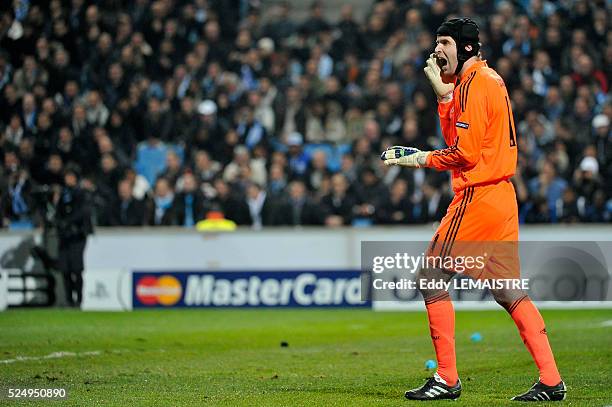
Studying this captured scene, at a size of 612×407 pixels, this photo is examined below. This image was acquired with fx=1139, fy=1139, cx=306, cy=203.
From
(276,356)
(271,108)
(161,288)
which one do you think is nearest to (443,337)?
(276,356)

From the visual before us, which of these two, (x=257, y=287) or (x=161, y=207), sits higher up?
(x=161, y=207)

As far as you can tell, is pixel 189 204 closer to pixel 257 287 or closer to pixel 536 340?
pixel 257 287

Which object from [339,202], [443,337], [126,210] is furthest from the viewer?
[126,210]

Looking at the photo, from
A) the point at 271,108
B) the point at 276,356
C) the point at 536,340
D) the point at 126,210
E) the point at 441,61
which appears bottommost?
the point at 276,356

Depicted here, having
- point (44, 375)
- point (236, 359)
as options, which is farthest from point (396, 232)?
point (44, 375)

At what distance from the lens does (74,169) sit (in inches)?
771

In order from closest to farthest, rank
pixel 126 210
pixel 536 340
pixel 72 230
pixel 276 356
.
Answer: pixel 536 340 < pixel 276 356 < pixel 72 230 < pixel 126 210

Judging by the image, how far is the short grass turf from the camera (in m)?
8.52

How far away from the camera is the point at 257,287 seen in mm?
18172

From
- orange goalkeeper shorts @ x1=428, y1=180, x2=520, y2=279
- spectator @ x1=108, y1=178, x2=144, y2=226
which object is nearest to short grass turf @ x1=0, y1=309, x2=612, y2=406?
orange goalkeeper shorts @ x1=428, y1=180, x2=520, y2=279

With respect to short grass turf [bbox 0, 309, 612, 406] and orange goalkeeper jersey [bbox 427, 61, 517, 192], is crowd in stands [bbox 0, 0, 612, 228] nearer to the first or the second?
short grass turf [bbox 0, 309, 612, 406]

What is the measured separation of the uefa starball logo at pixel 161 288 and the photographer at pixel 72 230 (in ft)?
3.22

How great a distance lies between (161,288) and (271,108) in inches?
213

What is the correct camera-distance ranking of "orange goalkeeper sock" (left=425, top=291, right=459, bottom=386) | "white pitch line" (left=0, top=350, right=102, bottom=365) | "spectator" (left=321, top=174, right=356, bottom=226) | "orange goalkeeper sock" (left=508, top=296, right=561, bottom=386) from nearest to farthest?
"orange goalkeeper sock" (left=508, top=296, right=561, bottom=386) < "orange goalkeeper sock" (left=425, top=291, right=459, bottom=386) < "white pitch line" (left=0, top=350, right=102, bottom=365) < "spectator" (left=321, top=174, right=356, bottom=226)
